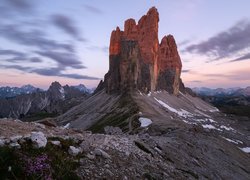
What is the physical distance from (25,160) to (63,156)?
9.86 ft

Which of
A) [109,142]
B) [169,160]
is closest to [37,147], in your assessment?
[109,142]

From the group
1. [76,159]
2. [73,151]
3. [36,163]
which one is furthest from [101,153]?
[36,163]

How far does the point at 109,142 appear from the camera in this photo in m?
27.7

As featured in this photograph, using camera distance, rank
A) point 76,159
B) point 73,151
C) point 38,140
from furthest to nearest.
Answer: point 73,151, point 76,159, point 38,140

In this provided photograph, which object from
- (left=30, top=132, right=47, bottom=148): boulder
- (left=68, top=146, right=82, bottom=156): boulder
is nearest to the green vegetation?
(left=30, top=132, right=47, bottom=148): boulder

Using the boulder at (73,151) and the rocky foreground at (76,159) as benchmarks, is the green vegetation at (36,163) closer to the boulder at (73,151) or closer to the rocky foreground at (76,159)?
the rocky foreground at (76,159)

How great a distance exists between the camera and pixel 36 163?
17.5 metres

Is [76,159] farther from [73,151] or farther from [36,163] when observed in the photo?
[36,163]

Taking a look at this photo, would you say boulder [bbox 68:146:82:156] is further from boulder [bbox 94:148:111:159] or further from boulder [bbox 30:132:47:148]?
boulder [bbox 30:132:47:148]

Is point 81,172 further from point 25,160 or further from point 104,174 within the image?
point 25,160

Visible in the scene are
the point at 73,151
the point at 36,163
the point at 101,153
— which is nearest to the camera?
the point at 36,163

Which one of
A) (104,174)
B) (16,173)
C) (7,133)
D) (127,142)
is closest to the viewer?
(16,173)

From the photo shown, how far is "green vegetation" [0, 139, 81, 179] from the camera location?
16344 millimetres

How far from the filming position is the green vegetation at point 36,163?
16344 millimetres
